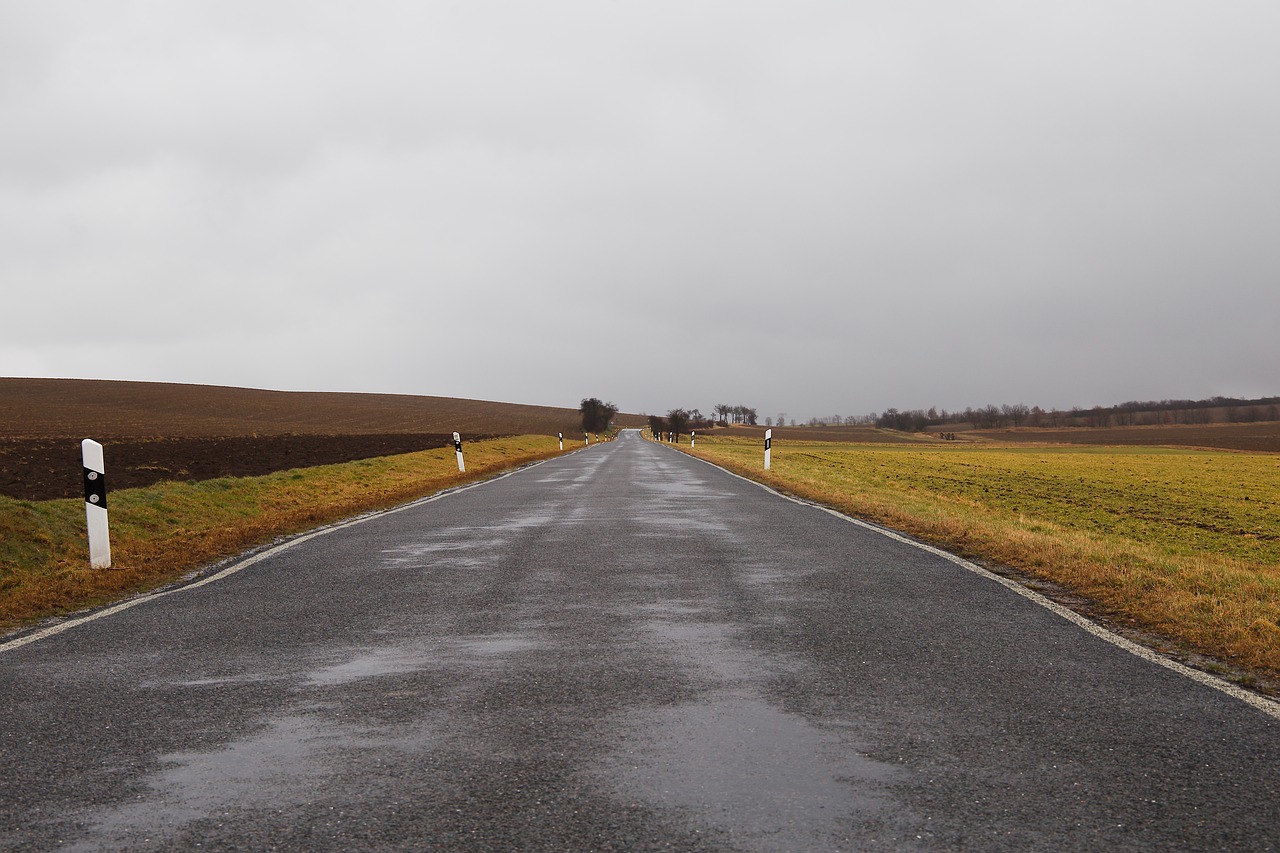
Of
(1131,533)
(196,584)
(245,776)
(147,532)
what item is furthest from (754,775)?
(1131,533)

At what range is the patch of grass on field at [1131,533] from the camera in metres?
6.94

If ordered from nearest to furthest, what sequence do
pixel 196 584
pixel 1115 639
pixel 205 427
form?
pixel 1115 639 → pixel 196 584 → pixel 205 427

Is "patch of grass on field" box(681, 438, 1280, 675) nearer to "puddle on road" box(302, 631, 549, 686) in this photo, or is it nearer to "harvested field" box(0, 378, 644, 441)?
"puddle on road" box(302, 631, 549, 686)

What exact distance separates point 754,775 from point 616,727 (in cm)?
81

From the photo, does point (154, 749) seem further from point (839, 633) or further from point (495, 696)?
point (839, 633)

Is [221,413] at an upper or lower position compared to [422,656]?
upper

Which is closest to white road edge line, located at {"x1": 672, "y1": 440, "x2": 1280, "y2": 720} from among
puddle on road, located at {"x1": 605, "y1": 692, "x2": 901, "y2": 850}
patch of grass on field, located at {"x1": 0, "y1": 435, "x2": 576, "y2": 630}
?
puddle on road, located at {"x1": 605, "y1": 692, "x2": 901, "y2": 850}

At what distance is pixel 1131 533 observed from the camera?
67.2ft

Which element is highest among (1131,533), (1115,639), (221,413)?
(221,413)

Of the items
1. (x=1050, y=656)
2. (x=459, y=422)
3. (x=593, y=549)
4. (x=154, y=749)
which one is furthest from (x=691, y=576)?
(x=459, y=422)

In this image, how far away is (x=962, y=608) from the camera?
7160 millimetres

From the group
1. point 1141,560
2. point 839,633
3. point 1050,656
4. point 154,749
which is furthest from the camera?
point 1141,560

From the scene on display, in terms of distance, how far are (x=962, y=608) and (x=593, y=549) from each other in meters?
4.44

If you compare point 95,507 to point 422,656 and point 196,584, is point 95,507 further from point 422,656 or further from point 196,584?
point 422,656
